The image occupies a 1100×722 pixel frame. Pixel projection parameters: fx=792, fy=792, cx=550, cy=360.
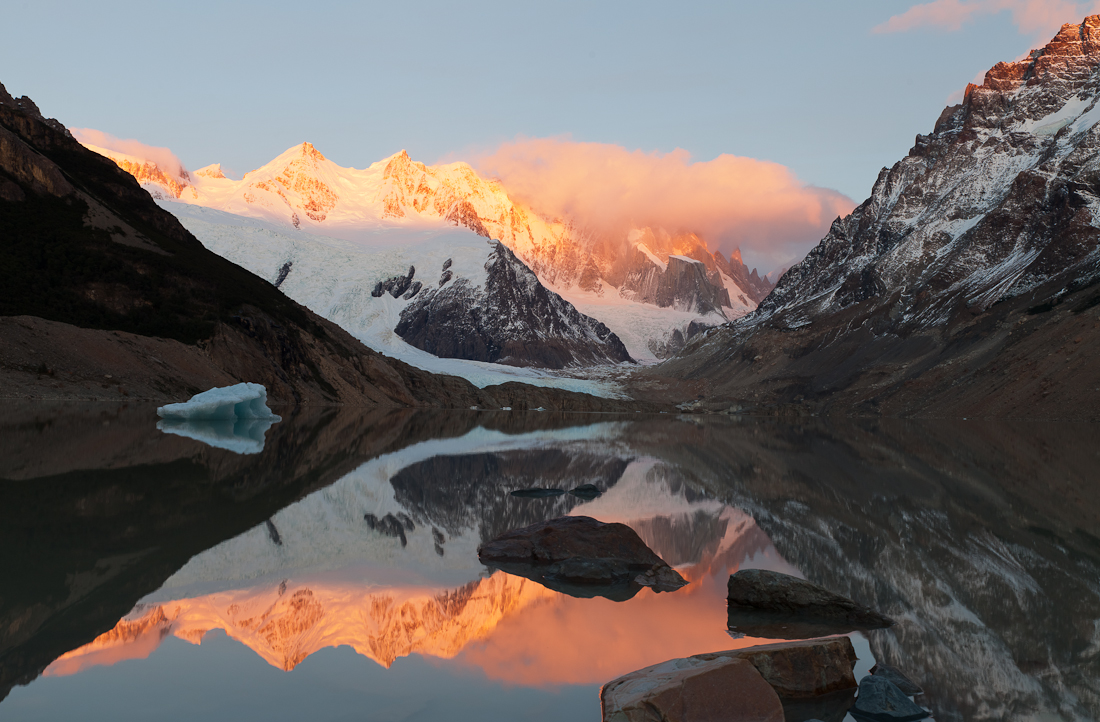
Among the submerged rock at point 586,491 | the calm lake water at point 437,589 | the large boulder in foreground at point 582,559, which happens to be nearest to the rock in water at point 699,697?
the calm lake water at point 437,589

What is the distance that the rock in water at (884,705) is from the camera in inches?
236

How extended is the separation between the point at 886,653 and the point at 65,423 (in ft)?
101

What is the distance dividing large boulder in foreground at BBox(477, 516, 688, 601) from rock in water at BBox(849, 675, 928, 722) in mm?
3527

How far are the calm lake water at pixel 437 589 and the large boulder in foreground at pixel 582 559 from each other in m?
0.41

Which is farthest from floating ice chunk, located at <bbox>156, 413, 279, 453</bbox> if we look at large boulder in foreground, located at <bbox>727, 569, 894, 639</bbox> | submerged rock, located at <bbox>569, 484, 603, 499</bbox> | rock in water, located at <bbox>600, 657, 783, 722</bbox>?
rock in water, located at <bbox>600, 657, 783, 722</bbox>

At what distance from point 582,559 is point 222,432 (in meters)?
29.5

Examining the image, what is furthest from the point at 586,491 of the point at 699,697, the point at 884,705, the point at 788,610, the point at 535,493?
the point at 699,697

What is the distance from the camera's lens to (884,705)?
6.09 meters

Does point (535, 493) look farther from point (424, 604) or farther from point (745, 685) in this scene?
point (745, 685)

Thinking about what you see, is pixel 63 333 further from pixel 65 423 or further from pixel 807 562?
pixel 807 562

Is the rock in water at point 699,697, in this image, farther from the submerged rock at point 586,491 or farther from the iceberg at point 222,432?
the iceberg at point 222,432

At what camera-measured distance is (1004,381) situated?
3118 inches

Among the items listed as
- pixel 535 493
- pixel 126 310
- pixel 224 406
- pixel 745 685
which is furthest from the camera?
pixel 126 310

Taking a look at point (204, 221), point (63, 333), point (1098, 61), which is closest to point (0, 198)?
point (63, 333)
